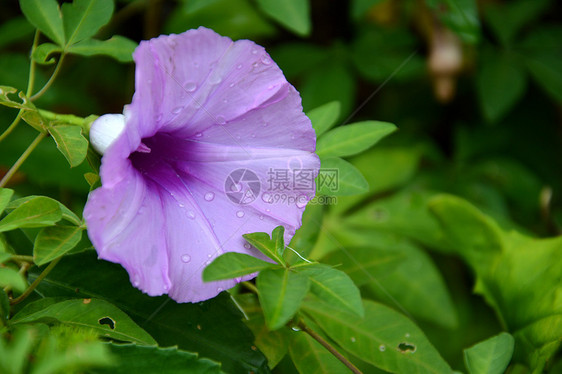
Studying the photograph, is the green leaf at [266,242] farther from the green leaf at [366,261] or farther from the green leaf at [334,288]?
the green leaf at [366,261]

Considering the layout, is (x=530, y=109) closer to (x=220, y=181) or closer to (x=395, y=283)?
(x=395, y=283)

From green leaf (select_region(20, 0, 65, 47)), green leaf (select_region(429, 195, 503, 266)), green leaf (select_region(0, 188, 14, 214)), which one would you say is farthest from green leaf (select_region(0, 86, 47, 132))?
green leaf (select_region(429, 195, 503, 266))

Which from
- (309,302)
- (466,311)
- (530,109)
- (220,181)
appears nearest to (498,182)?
(530,109)

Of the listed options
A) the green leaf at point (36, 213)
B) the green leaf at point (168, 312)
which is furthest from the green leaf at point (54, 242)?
the green leaf at point (168, 312)

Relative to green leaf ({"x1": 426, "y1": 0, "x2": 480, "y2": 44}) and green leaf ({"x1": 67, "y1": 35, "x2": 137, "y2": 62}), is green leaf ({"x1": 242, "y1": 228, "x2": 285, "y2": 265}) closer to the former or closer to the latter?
green leaf ({"x1": 67, "y1": 35, "x2": 137, "y2": 62})

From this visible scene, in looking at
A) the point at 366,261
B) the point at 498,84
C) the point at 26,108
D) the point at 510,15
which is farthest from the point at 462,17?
the point at 26,108

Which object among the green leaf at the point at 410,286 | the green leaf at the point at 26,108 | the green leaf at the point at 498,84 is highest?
the green leaf at the point at 26,108
